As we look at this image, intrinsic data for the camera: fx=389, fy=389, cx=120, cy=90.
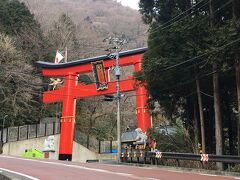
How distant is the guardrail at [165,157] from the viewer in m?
16.3

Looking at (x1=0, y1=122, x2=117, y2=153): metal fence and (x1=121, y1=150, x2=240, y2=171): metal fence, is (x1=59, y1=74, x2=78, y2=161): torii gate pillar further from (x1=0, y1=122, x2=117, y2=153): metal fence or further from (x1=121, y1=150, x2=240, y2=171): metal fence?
(x1=121, y1=150, x2=240, y2=171): metal fence

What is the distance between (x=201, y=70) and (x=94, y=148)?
24.0 meters

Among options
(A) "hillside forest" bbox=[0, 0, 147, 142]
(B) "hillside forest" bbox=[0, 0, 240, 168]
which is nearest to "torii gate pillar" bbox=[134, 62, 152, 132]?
(B) "hillside forest" bbox=[0, 0, 240, 168]

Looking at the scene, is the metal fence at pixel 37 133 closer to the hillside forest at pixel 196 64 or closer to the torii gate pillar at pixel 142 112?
the torii gate pillar at pixel 142 112

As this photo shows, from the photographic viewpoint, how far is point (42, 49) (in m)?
51.2

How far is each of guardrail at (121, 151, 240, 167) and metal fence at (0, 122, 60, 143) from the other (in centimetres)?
1646

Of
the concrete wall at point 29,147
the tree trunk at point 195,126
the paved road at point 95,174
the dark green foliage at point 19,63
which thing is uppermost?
the dark green foliage at point 19,63

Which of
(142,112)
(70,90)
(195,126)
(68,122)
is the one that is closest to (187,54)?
(195,126)

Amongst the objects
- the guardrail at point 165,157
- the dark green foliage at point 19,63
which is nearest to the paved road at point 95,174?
the guardrail at point 165,157

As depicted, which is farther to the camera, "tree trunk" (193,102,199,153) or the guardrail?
"tree trunk" (193,102,199,153)

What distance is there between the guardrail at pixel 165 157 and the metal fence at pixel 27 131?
16456mm

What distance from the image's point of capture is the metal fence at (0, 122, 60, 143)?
40.5 meters

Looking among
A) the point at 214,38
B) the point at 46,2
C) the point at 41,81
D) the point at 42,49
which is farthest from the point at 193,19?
the point at 46,2

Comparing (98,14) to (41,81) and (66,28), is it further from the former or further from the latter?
(41,81)
